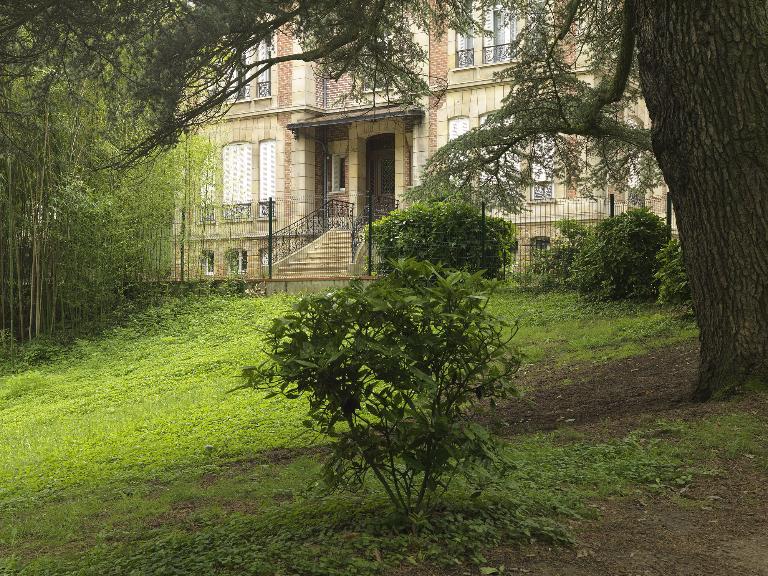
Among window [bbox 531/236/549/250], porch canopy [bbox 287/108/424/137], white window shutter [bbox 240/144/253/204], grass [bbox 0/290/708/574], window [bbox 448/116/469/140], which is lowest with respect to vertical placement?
grass [bbox 0/290/708/574]

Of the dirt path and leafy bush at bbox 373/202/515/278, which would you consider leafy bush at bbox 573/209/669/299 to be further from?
the dirt path

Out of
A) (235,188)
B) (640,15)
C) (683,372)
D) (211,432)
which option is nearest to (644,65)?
(640,15)

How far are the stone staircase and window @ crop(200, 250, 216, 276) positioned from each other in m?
1.60

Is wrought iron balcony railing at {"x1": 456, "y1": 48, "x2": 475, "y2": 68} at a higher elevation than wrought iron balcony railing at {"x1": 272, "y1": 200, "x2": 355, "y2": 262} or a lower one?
higher

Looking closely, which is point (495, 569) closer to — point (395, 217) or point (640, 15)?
point (640, 15)

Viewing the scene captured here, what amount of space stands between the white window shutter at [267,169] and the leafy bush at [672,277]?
19.0 metres

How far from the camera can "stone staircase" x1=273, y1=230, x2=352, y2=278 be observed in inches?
833

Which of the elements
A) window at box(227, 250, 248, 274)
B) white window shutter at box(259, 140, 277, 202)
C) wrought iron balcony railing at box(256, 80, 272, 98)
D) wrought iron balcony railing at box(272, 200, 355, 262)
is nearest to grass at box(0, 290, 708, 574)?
window at box(227, 250, 248, 274)

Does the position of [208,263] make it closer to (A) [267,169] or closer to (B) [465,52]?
(A) [267,169]

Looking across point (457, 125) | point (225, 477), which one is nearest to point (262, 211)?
point (457, 125)

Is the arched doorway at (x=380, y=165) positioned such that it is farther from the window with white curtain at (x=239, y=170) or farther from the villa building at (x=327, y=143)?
the window with white curtain at (x=239, y=170)

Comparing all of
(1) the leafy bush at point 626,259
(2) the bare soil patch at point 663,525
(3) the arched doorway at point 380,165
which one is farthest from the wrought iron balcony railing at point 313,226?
(2) the bare soil patch at point 663,525

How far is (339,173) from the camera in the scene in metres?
31.0

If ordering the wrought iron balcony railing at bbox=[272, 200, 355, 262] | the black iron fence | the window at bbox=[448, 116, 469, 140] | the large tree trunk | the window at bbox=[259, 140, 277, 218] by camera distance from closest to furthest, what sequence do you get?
1. the large tree trunk
2. the black iron fence
3. the wrought iron balcony railing at bbox=[272, 200, 355, 262]
4. the window at bbox=[448, 116, 469, 140]
5. the window at bbox=[259, 140, 277, 218]
